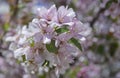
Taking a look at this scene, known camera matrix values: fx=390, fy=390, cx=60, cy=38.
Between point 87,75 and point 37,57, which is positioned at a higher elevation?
Answer: point 37,57

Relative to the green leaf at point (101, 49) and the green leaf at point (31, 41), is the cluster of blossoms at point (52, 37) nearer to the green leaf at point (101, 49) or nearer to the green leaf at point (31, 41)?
the green leaf at point (31, 41)

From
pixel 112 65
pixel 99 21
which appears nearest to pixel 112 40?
pixel 112 65

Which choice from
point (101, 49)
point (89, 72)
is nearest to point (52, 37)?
point (89, 72)

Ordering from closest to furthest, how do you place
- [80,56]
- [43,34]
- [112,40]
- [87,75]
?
[43,34] < [87,75] < [80,56] < [112,40]

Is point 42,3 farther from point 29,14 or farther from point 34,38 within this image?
point 34,38

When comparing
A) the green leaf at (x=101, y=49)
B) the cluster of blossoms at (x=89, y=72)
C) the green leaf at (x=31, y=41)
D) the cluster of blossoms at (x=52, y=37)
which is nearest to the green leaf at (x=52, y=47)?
the cluster of blossoms at (x=52, y=37)

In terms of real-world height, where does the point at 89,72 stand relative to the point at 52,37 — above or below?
below

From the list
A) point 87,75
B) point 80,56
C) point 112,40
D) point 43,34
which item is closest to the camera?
point 43,34

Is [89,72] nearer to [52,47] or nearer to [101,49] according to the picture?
[101,49]
